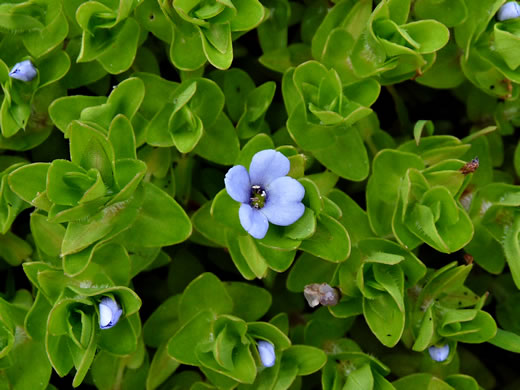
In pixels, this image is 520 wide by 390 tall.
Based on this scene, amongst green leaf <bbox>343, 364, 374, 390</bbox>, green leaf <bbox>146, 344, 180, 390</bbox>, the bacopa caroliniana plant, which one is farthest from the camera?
green leaf <bbox>146, 344, 180, 390</bbox>

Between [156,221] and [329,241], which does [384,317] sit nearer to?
[329,241]

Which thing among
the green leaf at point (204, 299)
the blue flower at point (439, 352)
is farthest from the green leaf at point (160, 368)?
the blue flower at point (439, 352)

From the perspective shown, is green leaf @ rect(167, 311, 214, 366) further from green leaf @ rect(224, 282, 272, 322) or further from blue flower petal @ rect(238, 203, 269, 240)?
blue flower petal @ rect(238, 203, 269, 240)

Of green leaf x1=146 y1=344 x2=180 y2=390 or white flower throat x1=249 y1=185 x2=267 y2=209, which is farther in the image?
green leaf x1=146 y1=344 x2=180 y2=390

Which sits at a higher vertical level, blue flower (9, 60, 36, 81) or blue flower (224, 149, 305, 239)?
blue flower (9, 60, 36, 81)

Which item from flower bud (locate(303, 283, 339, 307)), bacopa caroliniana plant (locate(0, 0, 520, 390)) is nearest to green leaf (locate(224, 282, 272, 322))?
bacopa caroliniana plant (locate(0, 0, 520, 390))

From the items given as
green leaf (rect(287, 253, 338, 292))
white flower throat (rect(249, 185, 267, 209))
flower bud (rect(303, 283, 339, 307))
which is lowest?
green leaf (rect(287, 253, 338, 292))

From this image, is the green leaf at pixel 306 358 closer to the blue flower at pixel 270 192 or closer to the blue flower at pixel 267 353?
the blue flower at pixel 267 353

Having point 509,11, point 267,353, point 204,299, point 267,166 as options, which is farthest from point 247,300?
point 509,11
